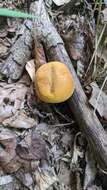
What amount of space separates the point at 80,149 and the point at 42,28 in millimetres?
929

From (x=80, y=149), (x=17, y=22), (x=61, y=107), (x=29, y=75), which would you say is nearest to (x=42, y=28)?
(x=17, y=22)

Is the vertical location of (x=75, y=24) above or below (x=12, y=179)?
above

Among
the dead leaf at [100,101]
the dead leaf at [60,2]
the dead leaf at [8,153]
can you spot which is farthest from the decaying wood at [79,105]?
the dead leaf at [8,153]

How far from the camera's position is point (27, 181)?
170 cm

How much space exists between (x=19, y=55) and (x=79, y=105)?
0.58 meters

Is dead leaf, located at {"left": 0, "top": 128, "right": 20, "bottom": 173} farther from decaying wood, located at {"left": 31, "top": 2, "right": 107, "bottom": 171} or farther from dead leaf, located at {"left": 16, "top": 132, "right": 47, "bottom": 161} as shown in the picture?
decaying wood, located at {"left": 31, "top": 2, "right": 107, "bottom": 171}

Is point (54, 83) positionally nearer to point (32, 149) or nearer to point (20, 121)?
point (20, 121)

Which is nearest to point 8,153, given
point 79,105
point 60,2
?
point 79,105

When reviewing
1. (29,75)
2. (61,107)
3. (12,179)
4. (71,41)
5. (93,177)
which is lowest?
(93,177)

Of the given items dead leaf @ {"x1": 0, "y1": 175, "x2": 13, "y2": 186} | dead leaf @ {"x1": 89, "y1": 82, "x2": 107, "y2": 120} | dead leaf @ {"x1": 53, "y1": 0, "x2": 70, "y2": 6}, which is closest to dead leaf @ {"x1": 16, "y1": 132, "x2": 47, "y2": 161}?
dead leaf @ {"x1": 0, "y1": 175, "x2": 13, "y2": 186}

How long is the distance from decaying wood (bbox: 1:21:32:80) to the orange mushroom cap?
227 mm

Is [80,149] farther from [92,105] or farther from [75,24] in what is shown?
[75,24]

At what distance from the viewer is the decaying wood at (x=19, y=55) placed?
209cm

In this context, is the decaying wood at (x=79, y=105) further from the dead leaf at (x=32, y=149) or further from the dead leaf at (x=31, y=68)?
the dead leaf at (x=32, y=149)
